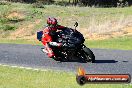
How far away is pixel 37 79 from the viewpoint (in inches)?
467

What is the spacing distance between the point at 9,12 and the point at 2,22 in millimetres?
4223

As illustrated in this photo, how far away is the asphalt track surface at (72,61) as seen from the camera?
566 inches

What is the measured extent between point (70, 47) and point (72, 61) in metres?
0.63

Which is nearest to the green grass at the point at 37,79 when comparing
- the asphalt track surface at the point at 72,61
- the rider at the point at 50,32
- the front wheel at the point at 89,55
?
the asphalt track surface at the point at 72,61

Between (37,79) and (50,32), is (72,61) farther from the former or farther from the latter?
(37,79)

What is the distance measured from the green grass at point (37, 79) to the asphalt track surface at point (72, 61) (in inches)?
53.1

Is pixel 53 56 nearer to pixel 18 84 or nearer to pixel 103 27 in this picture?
pixel 18 84

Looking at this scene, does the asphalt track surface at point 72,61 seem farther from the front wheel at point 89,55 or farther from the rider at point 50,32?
the rider at point 50,32

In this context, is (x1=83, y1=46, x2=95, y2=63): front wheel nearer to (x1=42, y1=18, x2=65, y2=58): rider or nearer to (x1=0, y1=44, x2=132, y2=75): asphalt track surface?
(x1=0, y1=44, x2=132, y2=75): asphalt track surface

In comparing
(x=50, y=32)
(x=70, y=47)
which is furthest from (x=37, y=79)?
(x=50, y=32)

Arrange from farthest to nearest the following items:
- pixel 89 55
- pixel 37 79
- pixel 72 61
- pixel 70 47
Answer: pixel 72 61 → pixel 70 47 → pixel 89 55 → pixel 37 79

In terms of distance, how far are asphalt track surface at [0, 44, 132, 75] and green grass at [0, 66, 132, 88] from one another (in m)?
1.35

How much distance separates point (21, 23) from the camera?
43.6 m

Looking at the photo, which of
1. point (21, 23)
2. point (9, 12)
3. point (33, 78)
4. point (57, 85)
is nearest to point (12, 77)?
point (33, 78)
